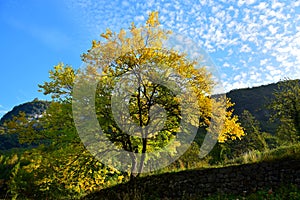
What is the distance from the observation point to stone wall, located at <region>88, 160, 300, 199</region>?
28.8 feet

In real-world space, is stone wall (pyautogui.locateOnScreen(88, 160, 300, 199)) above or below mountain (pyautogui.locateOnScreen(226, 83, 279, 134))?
below

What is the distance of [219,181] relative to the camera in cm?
952

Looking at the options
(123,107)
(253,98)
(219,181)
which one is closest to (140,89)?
(123,107)

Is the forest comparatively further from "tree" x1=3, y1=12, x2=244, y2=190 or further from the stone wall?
the stone wall

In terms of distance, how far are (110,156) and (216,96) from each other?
576cm

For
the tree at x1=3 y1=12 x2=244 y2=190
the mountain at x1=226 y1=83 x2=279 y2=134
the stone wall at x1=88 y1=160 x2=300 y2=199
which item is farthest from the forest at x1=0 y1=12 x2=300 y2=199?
the mountain at x1=226 y1=83 x2=279 y2=134

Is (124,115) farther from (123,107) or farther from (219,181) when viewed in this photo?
(219,181)

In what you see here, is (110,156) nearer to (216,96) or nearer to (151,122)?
(151,122)

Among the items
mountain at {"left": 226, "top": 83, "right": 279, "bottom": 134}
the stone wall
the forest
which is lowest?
the stone wall

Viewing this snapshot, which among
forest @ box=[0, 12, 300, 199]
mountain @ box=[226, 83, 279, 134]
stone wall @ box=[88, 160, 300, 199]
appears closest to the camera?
stone wall @ box=[88, 160, 300, 199]

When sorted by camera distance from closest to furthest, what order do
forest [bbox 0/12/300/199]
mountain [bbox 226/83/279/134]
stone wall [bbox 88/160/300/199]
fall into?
stone wall [bbox 88/160/300/199] < forest [bbox 0/12/300/199] < mountain [bbox 226/83/279/134]

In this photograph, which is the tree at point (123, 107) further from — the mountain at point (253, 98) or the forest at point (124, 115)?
the mountain at point (253, 98)

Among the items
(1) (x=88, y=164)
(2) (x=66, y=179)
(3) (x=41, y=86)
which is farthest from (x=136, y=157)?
(3) (x=41, y=86)

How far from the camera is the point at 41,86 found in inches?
467
